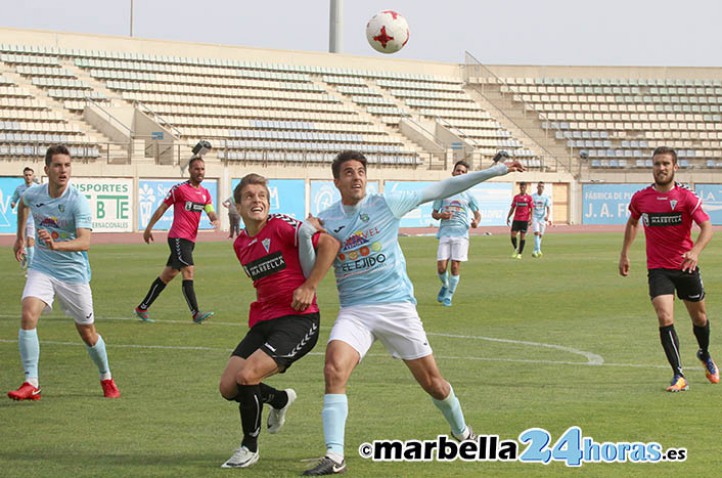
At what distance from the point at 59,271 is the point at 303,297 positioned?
361cm

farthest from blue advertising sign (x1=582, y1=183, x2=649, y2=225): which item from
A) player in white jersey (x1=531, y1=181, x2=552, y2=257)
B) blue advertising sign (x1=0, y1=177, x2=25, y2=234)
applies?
blue advertising sign (x1=0, y1=177, x2=25, y2=234)

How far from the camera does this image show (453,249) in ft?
62.8

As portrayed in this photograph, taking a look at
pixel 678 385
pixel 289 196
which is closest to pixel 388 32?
pixel 678 385

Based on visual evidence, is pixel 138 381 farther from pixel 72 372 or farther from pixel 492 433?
pixel 492 433

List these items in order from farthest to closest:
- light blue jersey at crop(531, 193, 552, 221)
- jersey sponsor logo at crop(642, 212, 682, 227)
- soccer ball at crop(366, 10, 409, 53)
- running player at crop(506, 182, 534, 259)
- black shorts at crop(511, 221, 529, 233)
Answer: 1. light blue jersey at crop(531, 193, 552, 221)
2. black shorts at crop(511, 221, 529, 233)
3. running player at crop(506, 182, 534, 259)
4. soccer ball at crop(366, 10, 409, 53)
5. jersey sponsor logo at crop(642, 212, 682, 227)

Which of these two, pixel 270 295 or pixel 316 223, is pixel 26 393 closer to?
pixel 270 295

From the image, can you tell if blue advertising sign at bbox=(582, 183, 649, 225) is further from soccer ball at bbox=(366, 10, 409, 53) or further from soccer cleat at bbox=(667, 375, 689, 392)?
soccer cleat at bbox=(667, 375, 689, 392)

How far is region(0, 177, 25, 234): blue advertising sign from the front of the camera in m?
39.2

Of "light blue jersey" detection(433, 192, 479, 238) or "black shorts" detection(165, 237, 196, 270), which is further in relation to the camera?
"light blue jersey" detection(433, 192, 479, 238)

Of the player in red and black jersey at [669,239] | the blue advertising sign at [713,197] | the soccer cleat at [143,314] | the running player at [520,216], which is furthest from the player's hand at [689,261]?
the blue advertising sign at [713,197]

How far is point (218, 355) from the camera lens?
12766 mm

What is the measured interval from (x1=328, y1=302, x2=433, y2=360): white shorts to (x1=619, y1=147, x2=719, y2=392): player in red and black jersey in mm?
3775

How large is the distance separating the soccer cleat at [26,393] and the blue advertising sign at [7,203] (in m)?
30.6

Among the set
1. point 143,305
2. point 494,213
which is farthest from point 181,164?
point 143,305
